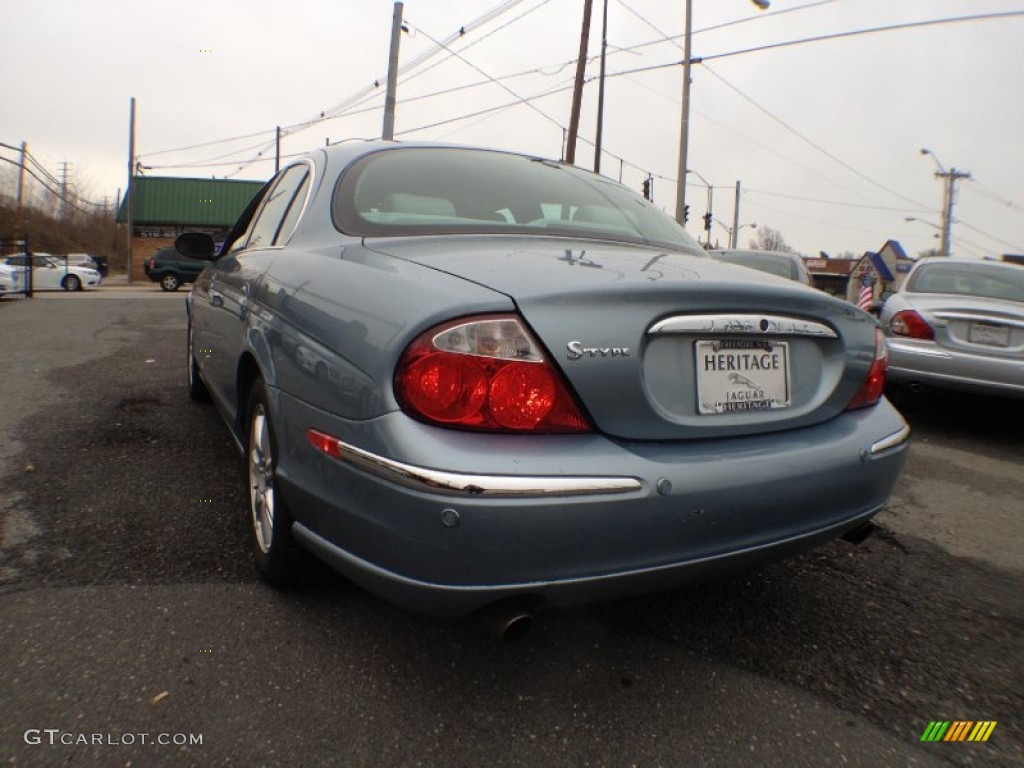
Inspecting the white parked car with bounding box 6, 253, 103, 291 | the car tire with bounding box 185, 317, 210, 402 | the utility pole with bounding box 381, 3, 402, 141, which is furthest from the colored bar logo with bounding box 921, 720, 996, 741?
the white parked car with bounding box 6, 253, 103, 291

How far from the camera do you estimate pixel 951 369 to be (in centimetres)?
492

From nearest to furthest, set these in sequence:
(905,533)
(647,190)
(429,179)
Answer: (429,179) → (905,533) → (647,190)

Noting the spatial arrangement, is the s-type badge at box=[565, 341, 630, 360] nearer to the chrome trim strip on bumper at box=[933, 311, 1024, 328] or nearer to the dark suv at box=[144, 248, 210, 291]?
the chrome trim strip on bumper at box=[933, 311, 1024, 328]

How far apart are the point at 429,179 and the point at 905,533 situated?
2524mm

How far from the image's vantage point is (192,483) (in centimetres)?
335

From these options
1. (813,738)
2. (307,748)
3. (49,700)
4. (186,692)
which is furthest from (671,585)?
(49,700)

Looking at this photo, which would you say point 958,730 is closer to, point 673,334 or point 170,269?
point 673,334

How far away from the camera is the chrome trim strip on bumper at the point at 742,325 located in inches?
67.3

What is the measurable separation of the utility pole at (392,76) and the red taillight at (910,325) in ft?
44.3

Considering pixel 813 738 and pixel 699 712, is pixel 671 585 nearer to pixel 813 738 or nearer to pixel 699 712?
pixel 699 712

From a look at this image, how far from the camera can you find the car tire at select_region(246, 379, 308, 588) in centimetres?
215

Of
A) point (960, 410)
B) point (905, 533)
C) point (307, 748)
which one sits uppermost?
point (960, 410)
